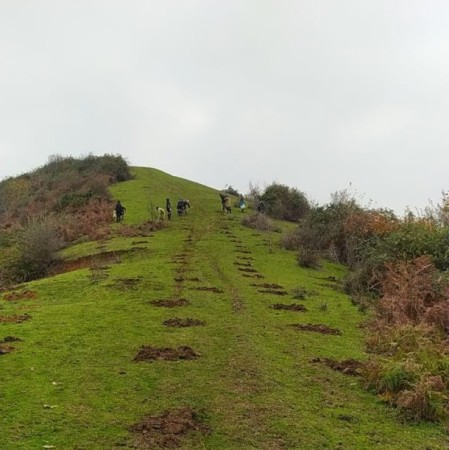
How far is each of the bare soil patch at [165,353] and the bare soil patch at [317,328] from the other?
4.44 meters

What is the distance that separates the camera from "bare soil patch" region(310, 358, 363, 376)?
40.0ft

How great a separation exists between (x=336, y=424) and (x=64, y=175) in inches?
2553

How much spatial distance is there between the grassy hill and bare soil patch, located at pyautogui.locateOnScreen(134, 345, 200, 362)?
0.07 m

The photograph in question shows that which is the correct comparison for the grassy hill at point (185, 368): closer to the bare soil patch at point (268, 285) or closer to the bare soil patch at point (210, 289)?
the bare soil patch at point (210, 289)

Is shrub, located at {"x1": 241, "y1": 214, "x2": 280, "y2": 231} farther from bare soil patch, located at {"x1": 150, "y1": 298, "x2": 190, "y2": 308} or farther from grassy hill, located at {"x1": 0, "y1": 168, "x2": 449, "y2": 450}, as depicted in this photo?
bare soil patch, located at {"x1": 150, "y1": 298, "x2": 190, "y2": 308}

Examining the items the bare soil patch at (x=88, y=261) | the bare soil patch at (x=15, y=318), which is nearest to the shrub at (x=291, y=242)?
the bare soil patch at (x=88, y=261)

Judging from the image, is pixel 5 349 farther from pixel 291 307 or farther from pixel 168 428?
pixel 291 307

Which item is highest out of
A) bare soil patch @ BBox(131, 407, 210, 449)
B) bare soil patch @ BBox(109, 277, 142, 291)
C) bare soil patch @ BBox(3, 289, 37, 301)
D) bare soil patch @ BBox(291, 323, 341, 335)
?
bare soil patch @ BBox(109, 277, 142, 291)

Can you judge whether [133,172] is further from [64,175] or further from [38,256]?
[38,256]

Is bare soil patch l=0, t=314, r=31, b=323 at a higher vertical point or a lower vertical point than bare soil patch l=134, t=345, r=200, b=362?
higher

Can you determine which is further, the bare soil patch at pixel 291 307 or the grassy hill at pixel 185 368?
the bare soil patch at pixel 291 307

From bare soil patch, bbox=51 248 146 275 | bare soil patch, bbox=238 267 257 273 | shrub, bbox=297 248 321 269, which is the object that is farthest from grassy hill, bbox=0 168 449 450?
bare soil patch, bbox=51 248 146 275

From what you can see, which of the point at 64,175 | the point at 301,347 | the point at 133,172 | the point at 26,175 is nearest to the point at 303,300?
the point at 301,347

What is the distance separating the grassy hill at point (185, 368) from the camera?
336 inches
